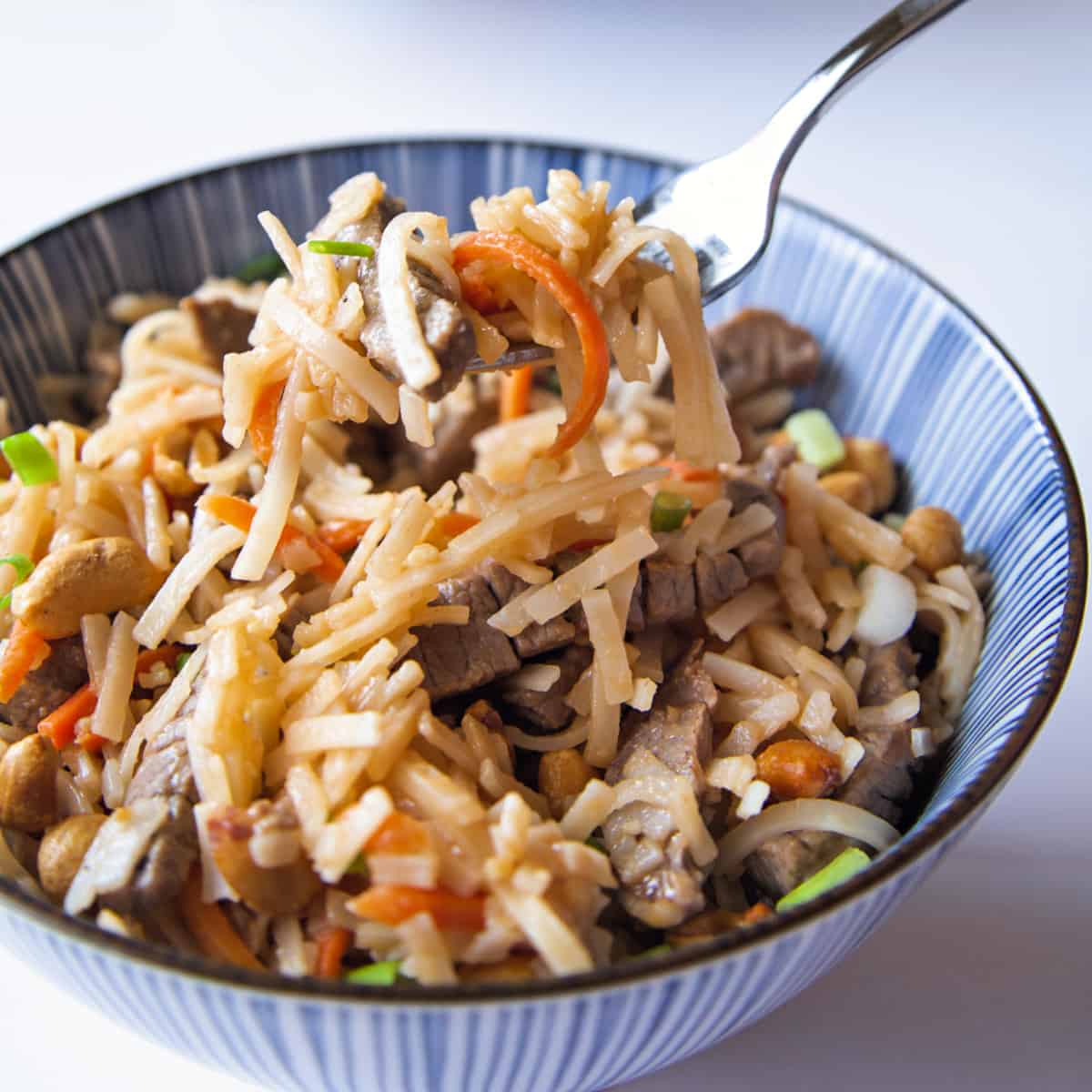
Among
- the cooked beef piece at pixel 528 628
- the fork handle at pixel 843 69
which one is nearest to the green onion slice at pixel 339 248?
the cooked beef piece at pixel 528 628

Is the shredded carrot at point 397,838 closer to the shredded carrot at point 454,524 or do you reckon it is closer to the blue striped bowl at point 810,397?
the blue striped bowl at point 810,397

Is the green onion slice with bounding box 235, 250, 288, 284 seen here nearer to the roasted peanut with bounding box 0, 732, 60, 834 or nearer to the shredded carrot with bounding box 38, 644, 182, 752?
the shredded carrot with bounding box 38, 644, 182, 752

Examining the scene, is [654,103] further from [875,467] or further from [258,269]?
[875,467]

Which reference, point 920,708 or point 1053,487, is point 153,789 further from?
point 1053,487

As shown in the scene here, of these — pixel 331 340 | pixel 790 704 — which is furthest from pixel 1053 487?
pixel 331 340

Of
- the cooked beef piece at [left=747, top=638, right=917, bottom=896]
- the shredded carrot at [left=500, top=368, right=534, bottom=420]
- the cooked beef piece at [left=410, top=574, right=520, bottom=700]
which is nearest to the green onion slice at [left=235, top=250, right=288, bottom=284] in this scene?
the shredded carrot at [left=500, top=368, right=534, bottom=420]

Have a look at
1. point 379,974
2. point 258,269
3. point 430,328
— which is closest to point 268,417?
point 430,328

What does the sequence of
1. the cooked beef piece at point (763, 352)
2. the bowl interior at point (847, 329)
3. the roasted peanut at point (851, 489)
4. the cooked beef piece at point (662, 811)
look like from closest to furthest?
the cooked beef piece at point (662, 811) < the bowl interior at point (847, 329) < the roasted peanut at point (851, 489) < the cooked beef piece at point (763, 352)
